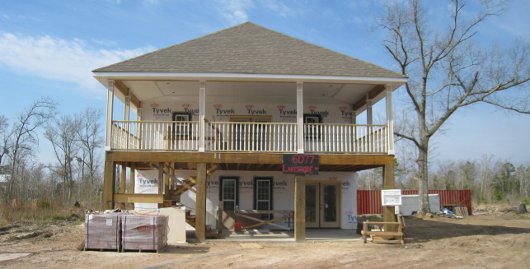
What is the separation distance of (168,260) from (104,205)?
415 cm

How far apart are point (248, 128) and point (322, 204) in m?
5.62

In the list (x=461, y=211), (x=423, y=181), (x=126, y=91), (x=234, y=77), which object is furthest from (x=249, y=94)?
(x=461, y=211)

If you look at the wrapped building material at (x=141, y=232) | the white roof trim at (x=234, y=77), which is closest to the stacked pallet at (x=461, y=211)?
the white roof trim at (x=234, y=77)

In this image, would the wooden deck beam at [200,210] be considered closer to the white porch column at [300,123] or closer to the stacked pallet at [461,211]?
the white porch column at [300,123]

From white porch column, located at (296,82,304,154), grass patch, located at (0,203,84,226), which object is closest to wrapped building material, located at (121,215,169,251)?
white porch column, located at (296,82,304,154)

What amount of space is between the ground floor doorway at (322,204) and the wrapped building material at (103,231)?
30.3 ft

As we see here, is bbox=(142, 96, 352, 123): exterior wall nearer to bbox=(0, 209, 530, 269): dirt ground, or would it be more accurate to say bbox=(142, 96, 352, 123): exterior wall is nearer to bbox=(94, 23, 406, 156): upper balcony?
bbox=(94, 23, 406, 156): upper balcony

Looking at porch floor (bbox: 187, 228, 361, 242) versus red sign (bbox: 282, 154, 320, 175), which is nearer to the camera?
red sign (bbox: 282, 154, 320, 175)

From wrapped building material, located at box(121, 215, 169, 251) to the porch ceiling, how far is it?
5.31 metres

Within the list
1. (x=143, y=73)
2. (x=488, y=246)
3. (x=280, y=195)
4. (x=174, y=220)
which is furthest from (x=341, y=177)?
(x=143, y=73)

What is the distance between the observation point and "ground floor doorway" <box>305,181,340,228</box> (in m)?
20.4

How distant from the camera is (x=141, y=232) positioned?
13172 millimetres

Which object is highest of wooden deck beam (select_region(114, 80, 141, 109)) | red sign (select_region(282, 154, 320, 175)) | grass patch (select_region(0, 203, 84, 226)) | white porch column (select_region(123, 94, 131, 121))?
wooden deck beam (select_region(114, 80, 141, 109))

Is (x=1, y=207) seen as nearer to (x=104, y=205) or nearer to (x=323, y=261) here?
(x=104, y=205)
